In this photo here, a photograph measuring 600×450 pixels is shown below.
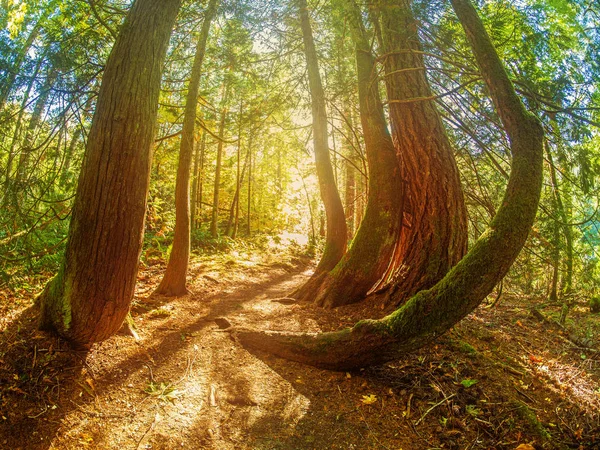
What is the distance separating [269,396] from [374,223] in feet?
11.0

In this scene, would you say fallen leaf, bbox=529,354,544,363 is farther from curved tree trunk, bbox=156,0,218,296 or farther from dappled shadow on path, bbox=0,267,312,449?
curved tree trunk, bbox=156,0,218,296

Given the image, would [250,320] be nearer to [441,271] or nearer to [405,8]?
[441,271]

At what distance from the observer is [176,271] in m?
6.52

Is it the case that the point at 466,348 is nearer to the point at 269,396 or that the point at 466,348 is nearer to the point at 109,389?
the point at 269,396

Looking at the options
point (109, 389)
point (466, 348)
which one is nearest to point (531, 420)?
point (466, 348)

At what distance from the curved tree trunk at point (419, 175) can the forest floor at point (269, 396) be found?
1.09 meters

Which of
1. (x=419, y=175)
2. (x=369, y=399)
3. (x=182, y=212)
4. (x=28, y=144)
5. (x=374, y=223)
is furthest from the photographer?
(x=182, y=212)

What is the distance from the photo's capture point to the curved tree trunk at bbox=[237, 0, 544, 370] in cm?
275

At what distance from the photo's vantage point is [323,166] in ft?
26.2

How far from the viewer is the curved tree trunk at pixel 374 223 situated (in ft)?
18.1

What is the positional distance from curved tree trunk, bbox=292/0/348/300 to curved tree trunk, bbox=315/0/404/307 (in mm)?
1545

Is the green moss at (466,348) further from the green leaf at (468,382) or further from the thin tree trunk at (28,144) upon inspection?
the thin tree trunk at (28,144)

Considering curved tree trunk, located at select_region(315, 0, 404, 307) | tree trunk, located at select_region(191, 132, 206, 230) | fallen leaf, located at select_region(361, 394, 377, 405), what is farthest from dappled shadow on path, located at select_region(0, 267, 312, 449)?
tree trunk, located at select_region(191, 132, 206, 230)

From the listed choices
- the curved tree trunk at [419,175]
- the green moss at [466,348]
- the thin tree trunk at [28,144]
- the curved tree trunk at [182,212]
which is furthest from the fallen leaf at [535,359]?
the thin tree trunk at [28,144]
